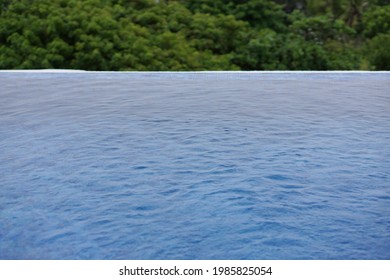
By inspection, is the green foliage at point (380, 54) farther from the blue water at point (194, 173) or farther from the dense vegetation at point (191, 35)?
the blue water at point (194, 173)

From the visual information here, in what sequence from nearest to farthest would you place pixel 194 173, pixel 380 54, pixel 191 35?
pixel 194 173 < pixel 380 54 < pixel 191 35

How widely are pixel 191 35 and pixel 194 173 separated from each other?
268 inches

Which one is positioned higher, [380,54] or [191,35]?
[191,35]

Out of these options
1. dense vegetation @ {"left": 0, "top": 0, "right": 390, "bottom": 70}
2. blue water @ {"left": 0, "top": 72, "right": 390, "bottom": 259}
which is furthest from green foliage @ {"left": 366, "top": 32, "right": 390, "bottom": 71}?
blue water @ {"left": 0, "top": 72, "right": 390, "bottom": 259}

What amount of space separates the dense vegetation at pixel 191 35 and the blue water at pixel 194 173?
1.96m

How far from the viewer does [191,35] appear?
10.7m

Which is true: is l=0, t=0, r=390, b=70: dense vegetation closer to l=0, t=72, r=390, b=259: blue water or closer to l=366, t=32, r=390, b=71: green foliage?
l=366, t=32, r=390, b=71: green foliage

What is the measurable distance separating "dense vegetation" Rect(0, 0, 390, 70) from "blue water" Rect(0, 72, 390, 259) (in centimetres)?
196

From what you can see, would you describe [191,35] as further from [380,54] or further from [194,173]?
[194,173]

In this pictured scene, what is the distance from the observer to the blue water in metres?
3.25

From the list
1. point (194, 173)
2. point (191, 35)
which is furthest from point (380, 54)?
point (194, 173)

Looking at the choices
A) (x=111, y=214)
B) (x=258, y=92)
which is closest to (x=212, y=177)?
(x=111, y=214)

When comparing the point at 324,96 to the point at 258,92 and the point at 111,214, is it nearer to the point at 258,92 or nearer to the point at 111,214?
the point at 258,92

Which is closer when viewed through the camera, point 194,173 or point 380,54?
point 194,173
